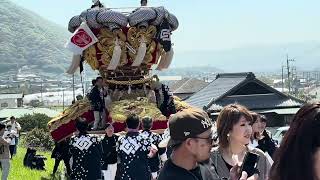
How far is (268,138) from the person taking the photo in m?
7.61

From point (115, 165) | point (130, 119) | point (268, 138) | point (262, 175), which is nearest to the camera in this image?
point (262, 175)

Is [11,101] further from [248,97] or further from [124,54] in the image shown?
[124,54]

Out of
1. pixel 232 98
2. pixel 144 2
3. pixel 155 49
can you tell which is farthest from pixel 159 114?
pixel 232 98

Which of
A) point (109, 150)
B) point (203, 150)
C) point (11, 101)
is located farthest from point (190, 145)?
point (11, 101)

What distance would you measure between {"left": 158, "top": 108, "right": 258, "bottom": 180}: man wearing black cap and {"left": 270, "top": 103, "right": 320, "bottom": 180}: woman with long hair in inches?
43.1

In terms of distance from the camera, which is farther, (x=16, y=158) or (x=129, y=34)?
(x=16, y=158)

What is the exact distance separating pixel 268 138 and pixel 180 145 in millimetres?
3762

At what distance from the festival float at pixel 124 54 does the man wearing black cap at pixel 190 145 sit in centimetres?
733

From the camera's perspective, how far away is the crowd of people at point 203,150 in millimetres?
2844

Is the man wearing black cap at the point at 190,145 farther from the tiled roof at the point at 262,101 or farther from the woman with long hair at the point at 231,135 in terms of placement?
the tiled roof at the point at 262,101

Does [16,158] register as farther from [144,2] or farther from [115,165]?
[115,165]

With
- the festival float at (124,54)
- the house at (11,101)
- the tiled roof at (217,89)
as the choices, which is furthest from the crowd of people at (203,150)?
the house at (11,101)

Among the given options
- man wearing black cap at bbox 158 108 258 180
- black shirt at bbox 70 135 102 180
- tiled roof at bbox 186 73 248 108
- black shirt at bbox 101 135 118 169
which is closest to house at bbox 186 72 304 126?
tiled roof at bbox 186 73 248 108

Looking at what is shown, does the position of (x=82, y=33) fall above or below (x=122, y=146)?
above
